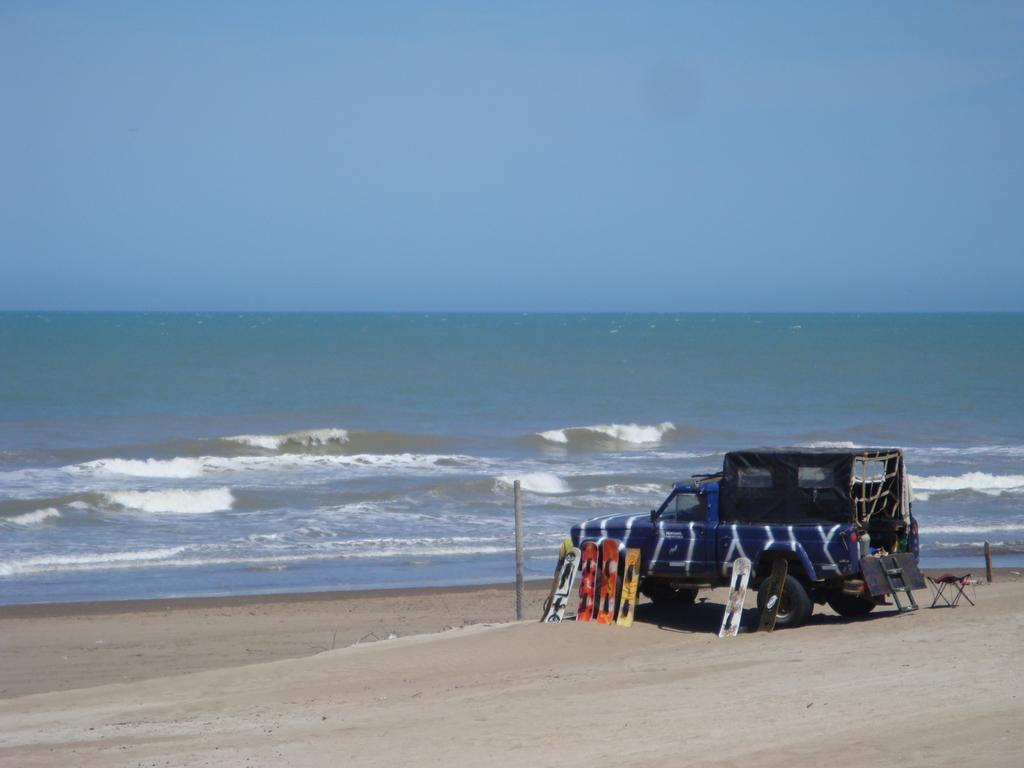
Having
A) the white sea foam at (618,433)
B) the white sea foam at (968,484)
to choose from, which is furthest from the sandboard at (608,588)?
the white sea foam at (618,433)

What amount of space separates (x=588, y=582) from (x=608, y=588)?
28 cm

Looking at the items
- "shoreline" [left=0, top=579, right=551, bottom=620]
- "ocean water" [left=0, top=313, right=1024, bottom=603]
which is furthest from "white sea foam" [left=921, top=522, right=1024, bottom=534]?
"shoreline" [left=0, top=579, right=551, bottom=620]

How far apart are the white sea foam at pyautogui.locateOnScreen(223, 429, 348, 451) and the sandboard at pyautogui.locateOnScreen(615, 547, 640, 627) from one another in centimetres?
2646

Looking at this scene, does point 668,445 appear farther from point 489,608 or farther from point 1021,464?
point 489,608

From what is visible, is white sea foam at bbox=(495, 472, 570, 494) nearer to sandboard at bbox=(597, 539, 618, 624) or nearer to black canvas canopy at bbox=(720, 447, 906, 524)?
sandboard at bbox=(597, 539, 618, 624)

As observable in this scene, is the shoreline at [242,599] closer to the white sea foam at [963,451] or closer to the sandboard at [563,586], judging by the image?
the sandboard at [563,586]

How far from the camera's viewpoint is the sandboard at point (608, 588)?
14.3 m

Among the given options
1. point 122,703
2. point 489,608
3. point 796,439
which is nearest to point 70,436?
point 796,439

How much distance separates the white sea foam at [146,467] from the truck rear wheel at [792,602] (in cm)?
2293

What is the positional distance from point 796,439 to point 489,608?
84.8 feet

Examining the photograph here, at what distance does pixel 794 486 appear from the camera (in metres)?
14.2

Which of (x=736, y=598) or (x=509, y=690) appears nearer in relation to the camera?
(x=509, y=690)

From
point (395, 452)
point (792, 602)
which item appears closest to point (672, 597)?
point (792, 602)

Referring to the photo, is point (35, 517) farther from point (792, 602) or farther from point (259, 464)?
point (792, 602)
